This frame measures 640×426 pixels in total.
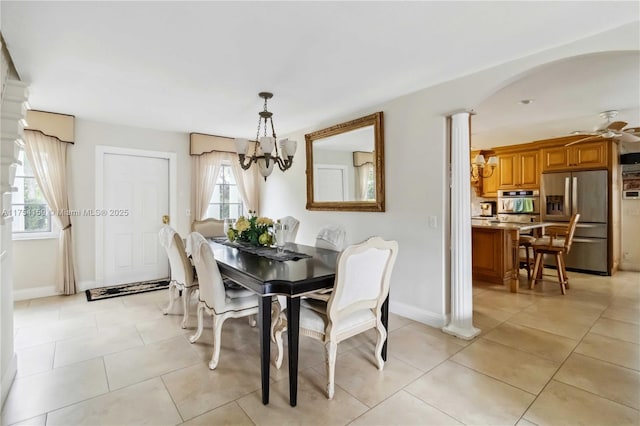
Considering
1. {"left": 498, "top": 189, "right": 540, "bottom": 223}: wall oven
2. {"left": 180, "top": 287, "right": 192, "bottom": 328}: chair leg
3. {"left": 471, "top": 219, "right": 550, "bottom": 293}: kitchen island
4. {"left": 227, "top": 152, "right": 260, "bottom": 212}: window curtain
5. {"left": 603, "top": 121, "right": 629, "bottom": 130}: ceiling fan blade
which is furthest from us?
{"left": 498, "top": 189, "right": 540, "bottom": 223}: wall oven

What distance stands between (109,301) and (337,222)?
10.1 ft

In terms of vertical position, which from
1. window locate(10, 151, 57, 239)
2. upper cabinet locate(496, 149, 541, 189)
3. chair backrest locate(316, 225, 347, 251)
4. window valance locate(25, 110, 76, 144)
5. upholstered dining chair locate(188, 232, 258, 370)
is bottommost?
upholstered dining chair locate(188, 232, 258, 370)

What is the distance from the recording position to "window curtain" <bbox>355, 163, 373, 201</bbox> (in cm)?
381

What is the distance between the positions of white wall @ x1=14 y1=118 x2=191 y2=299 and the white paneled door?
7.0 inches

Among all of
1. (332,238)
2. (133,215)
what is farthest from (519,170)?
(133,215)

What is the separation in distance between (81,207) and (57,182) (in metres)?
0.44

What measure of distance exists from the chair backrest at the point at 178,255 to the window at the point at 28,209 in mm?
2403

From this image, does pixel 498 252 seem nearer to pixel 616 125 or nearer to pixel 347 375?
pixel 616 125

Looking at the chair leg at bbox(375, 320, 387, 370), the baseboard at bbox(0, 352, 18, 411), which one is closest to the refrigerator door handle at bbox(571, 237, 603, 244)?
the chair leg at bbox(375, 320, 387, 370)

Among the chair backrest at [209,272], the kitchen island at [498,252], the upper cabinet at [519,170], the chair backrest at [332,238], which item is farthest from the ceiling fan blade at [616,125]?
the chair backrest at [209,272]

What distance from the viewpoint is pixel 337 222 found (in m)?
4.34

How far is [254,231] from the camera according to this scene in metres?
3.30

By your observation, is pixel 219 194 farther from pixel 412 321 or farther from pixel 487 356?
pixel 487 356

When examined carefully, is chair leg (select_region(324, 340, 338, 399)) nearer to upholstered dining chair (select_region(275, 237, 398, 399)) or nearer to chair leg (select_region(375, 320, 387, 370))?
upholstered dining chair (select_region(275, 237, 398, 399))
